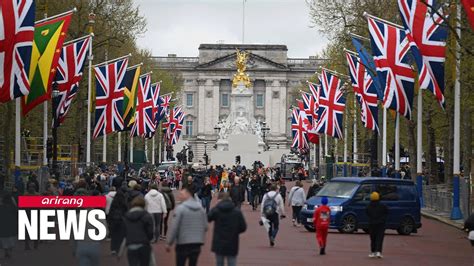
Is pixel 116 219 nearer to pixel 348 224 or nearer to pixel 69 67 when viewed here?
pixel 348 224

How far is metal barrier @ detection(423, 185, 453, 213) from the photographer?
47.8 m

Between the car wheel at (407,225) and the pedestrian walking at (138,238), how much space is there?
18.8 m

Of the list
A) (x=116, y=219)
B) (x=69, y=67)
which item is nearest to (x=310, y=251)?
(x=116, y=219)

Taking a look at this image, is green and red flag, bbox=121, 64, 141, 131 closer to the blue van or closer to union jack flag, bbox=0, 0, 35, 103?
union jack flag, bbox=0, 0, 35, 103

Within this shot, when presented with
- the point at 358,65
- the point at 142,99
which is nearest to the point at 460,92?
the point at 358,65

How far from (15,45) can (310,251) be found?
1325cm

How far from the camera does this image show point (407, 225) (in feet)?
120

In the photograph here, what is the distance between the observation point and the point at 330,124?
214 feet

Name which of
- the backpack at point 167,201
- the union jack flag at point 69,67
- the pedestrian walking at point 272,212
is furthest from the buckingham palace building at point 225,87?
the pedestrian walking at point 272,212

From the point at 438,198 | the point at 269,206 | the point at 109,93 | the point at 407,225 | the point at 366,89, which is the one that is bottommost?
the point at 407,225

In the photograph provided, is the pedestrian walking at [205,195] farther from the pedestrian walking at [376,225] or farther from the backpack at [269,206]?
the pedestrian walking at [376,225]

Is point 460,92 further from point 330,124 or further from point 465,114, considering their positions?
point 330,124

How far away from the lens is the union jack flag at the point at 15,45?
36875mm

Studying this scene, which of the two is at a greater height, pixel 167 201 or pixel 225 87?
pixel 225 87
